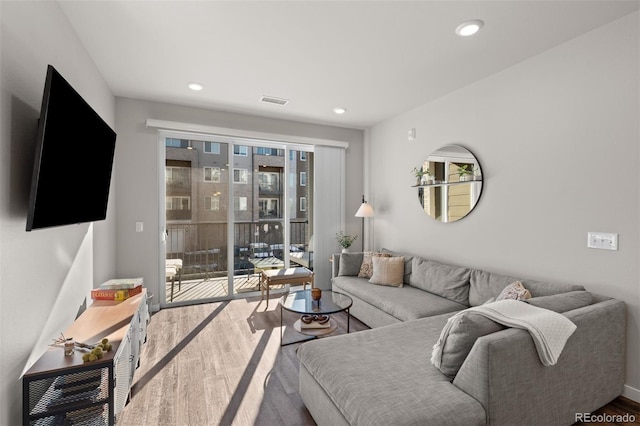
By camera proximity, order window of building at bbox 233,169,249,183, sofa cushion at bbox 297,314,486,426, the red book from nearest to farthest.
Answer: sofa cushion at bbox 297,314,486,426 → the red book → window of building at bbox 233,169,249,183

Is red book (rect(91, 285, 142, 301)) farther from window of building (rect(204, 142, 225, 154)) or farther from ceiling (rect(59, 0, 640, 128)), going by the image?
window of building (rect(204, 142, 225, 154))

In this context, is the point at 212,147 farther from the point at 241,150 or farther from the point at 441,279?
the point at 441,279

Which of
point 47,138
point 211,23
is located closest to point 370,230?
point 211,23

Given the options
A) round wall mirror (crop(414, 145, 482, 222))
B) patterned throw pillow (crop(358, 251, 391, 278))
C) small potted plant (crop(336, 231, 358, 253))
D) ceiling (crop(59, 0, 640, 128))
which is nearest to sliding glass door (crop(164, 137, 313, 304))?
small potted plant (crop(336, 231, 358, 253))

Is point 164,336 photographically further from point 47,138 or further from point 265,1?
point 265,1

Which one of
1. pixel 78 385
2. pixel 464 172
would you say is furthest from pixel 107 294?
pixel 464 172

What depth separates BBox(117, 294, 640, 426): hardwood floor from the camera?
202 centimetres

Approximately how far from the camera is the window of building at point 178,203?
414 centimetres

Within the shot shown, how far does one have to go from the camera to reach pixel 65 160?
1.79m

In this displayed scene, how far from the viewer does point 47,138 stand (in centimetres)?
156

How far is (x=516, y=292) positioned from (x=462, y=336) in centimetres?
110

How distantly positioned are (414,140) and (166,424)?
386cm

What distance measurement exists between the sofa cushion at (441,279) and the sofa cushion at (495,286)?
8 centimetres

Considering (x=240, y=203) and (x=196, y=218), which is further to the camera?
(x=240, y=203)
